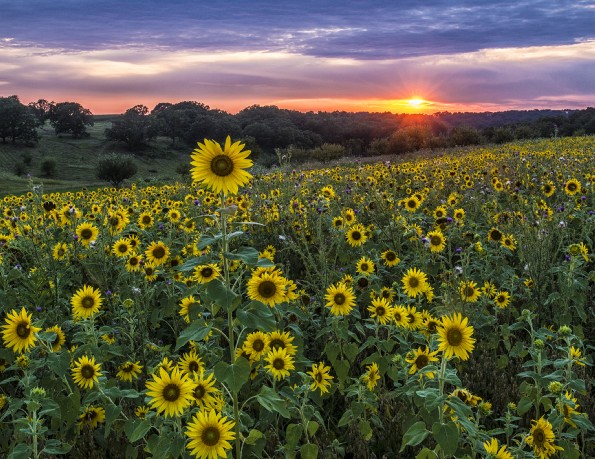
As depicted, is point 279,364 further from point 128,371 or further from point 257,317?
point 128,371

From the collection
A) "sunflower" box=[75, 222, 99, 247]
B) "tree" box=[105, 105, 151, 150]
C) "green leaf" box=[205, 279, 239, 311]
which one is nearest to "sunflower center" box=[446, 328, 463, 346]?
"green leaf" box=[205, 279, 239, 311]

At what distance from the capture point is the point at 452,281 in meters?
4.38

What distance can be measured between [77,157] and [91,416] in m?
94.3

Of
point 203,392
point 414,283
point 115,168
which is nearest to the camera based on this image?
point 203,392

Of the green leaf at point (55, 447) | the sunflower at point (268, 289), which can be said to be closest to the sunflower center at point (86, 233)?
the green leaf at point (55, 447)

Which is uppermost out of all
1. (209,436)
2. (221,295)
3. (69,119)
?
(69,119)

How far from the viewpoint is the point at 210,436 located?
7.18ft

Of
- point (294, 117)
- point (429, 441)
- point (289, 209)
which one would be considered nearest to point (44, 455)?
point (429, 441)

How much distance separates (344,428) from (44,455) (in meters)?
1.97

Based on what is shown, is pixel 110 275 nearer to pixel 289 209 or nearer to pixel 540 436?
pixel 289 209

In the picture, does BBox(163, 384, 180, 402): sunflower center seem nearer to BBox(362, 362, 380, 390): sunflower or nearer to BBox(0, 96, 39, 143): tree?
BBox(362, 362, 380, 390): sunflower

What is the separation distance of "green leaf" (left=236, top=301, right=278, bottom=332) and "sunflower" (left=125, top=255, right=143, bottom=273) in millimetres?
2820

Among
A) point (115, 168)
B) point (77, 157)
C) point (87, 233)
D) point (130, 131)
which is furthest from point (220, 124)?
Result: point (87, 233)

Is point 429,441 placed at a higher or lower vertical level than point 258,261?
lower
